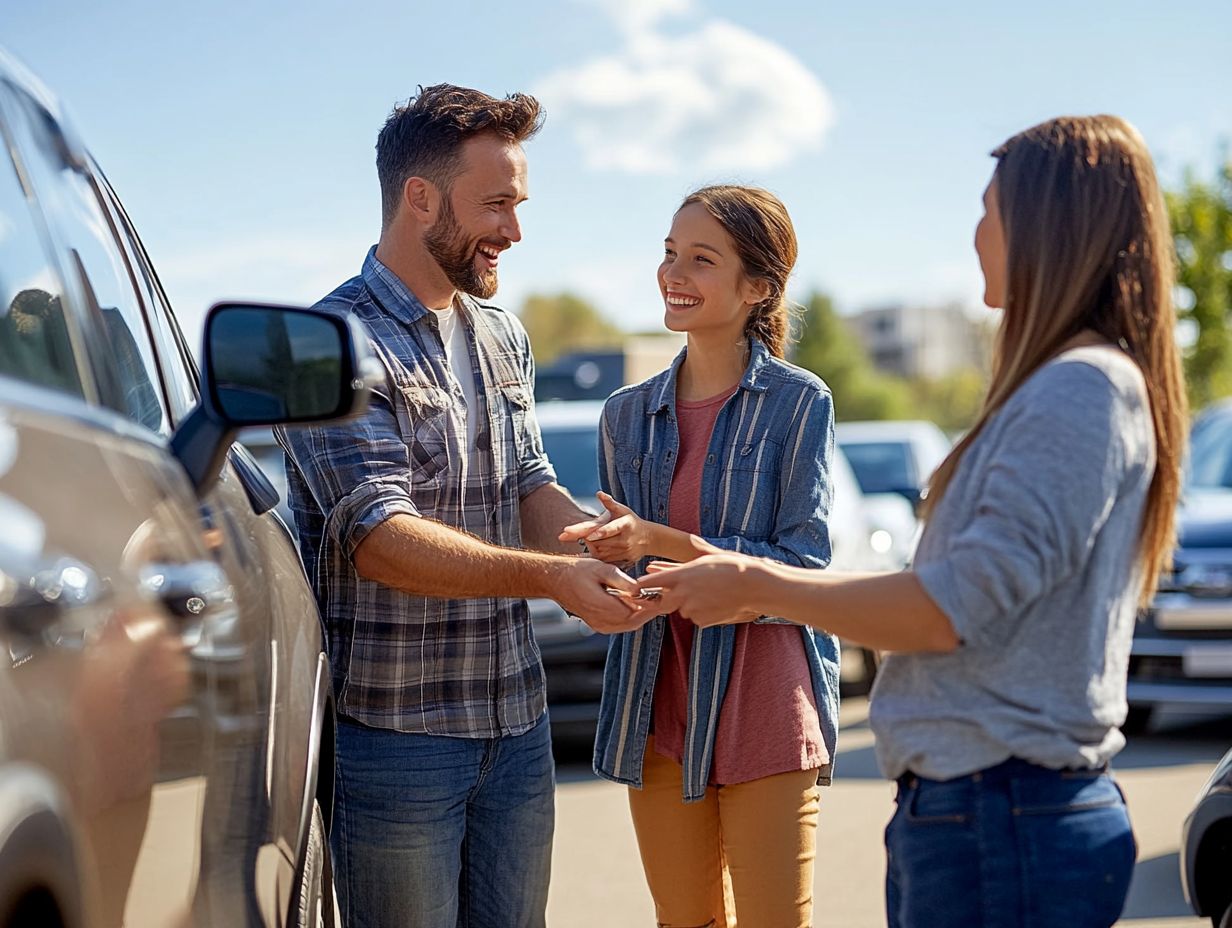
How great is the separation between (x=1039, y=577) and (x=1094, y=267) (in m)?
0.48

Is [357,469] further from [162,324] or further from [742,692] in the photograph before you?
[742,692]

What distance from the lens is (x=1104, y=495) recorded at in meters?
2.11

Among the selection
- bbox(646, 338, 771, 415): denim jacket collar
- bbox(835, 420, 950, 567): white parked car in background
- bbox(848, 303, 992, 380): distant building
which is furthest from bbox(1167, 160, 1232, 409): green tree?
bbox(848, 303, 992, 380): distant building

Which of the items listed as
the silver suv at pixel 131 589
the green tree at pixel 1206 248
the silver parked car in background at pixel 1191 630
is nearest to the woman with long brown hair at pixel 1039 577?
the silver suv at pixel 131 589

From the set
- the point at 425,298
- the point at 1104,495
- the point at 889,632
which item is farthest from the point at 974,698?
the point at 425,298

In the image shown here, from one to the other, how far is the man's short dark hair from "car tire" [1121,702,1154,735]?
673 cm

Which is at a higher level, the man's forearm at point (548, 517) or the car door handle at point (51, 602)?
the car door handle at point (51, 602)

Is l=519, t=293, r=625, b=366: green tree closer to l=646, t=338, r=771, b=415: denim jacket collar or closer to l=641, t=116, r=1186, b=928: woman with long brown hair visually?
l=646, t=338, r=771, b=415: denim jacket collar

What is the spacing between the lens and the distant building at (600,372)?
15.3 metres

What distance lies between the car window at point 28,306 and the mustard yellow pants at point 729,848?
1869 millimetres

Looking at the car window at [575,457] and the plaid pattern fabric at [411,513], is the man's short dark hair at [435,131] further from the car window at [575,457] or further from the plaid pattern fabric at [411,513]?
the car window at [575,457]

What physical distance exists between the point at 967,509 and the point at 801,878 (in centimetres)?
138

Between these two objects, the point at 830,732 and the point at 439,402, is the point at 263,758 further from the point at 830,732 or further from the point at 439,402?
the point at 830,732

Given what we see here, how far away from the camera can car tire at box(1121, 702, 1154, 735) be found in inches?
357
